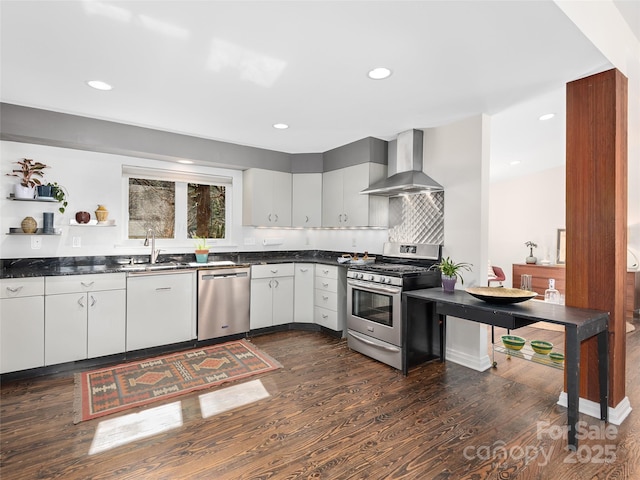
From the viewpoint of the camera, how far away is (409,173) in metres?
3.71

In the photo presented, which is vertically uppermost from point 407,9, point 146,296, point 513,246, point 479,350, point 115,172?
point 407,9

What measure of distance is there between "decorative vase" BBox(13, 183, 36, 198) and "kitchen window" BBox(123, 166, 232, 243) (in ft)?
2.86

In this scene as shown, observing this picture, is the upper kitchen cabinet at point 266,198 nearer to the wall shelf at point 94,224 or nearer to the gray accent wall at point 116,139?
the gray accent wall at point 116,139

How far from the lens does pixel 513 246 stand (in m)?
7.24

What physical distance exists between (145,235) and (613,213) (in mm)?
4451

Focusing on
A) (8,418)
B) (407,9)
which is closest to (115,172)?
A: (8,418)

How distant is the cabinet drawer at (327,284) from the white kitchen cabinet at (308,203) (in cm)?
85

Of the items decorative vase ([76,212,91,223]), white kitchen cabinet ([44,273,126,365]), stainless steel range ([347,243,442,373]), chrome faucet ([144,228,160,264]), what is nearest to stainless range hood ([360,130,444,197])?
stainless steel range ([347,243,442,373])

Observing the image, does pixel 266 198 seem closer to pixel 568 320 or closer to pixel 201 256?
pixel 201 256

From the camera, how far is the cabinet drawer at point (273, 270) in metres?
4.21

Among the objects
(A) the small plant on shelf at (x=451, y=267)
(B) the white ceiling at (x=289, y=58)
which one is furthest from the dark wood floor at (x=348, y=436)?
(B) the white ceiling at (x=289, y=58)

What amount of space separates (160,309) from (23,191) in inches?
65.9

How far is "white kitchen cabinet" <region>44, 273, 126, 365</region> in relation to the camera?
3.01 m

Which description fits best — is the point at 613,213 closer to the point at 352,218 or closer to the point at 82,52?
the point at 352,218
